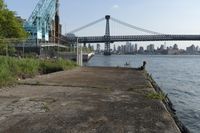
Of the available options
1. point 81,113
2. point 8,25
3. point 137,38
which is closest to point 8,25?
point 8,25

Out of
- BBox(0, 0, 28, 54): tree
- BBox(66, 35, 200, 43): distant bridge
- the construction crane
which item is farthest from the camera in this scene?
BBox(66, 35, 200, 43): distant bridge

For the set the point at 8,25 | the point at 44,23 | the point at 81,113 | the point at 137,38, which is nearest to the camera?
the point at 81,113

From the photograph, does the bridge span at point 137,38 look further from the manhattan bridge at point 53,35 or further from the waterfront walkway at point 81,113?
the waterfront walkway at point 81,113

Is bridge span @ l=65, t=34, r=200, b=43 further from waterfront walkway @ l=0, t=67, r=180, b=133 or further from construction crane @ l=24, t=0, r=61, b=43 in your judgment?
waterfront walkway @ l=0, t=67, r=180, b=133

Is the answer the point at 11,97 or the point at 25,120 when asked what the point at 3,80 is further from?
the point at 25,120

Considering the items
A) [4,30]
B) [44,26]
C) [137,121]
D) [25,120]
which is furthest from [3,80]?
[44,26]

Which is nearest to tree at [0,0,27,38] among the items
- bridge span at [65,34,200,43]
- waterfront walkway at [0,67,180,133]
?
waterfront walkway at [0,67,180,133]

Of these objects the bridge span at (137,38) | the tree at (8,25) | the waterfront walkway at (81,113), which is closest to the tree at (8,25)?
the tree at (8,25)

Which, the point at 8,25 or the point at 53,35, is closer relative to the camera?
the point at 8,25

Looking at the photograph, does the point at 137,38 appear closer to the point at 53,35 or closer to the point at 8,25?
the point at 53,35

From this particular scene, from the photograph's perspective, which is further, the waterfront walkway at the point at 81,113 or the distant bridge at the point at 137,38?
the distant bridge at the point at 137,38

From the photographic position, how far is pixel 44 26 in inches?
3462

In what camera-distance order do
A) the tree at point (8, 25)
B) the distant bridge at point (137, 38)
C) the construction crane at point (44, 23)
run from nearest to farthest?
the tree at point (8, 25)
the construction crane at point (44, 23)
the distant bridge at point (137, 38)

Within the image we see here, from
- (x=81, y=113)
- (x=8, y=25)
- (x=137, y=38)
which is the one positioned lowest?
(x=81, y=113)
